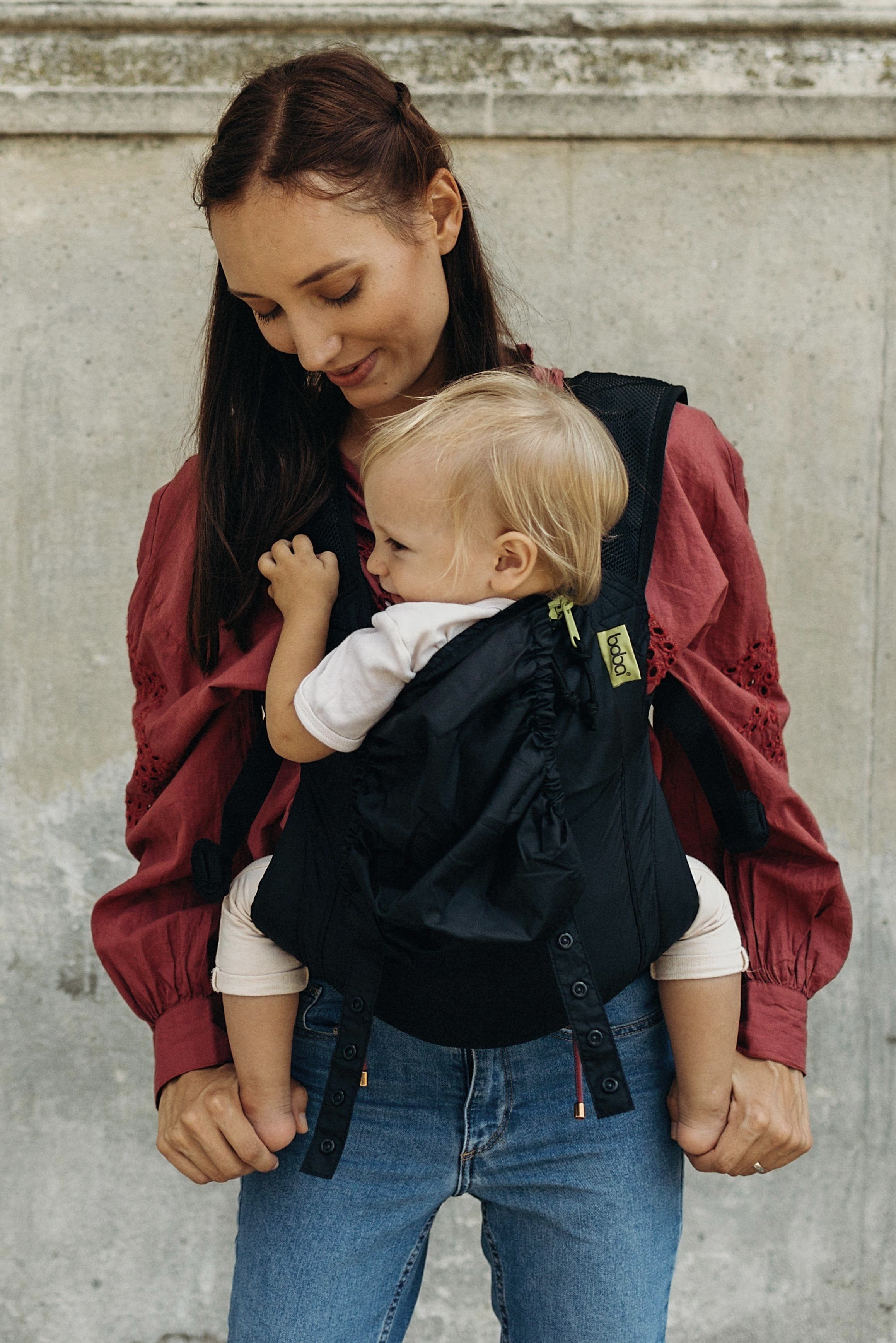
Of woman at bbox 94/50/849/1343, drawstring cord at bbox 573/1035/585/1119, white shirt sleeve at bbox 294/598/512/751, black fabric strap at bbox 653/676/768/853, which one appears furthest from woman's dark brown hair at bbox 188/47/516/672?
drawstring cord at bbox 573/1035/585/1119

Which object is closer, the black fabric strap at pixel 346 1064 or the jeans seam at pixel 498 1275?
the black fabric strap at pixel 346 1064

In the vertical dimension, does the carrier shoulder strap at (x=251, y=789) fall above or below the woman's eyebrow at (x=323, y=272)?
below

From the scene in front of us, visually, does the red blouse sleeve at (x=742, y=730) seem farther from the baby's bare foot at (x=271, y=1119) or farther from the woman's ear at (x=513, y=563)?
the baby's bare foot at (x=271, y=1119)

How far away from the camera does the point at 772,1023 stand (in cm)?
154

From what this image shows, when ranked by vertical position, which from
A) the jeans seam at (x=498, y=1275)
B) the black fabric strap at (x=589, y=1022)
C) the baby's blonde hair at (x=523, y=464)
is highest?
the baby's blonde hair at (x=523, y=464)

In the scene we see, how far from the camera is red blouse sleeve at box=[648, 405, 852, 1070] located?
148cm

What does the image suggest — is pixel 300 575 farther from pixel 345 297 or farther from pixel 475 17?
pixel 475 17

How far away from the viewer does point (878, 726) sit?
255 cm

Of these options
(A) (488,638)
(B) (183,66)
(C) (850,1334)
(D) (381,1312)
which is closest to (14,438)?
(B) (183,66)

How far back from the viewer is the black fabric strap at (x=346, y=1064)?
1.33 m

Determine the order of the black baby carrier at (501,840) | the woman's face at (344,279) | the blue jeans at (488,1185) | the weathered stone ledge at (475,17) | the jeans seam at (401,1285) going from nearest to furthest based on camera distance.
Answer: the black baby carrier at (501,840) → the woman's face at (344,279) → the blue jeans at (488,1185) → the jeans seam at (401,1285) → the weathered stone ledge at (475,17)

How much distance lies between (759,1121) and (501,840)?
1.87ft

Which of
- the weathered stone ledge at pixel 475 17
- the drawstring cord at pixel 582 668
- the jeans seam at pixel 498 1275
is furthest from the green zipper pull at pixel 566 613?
the weathered stone ledge at pixel 475 17

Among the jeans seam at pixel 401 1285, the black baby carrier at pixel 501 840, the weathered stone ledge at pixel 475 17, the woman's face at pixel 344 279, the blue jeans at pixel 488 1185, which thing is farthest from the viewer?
the weathered stone ledge at pixel 475 17
